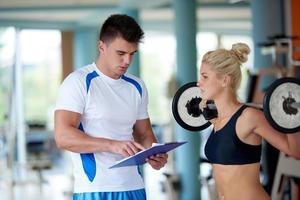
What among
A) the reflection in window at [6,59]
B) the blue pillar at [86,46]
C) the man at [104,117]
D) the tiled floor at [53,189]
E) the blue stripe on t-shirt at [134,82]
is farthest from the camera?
the blue pillar at [86,46]

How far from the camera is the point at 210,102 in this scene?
219 centimetres

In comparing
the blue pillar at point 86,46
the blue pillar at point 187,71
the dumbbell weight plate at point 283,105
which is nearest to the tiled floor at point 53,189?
the blue pillar at point 187,71

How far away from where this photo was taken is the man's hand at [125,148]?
187 centimetres

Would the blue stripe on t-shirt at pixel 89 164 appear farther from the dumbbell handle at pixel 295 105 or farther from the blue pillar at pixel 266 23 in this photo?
the blue pillar at pixel 266 23

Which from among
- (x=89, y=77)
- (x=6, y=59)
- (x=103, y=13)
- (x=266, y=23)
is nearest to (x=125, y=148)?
(x=89, y=77)

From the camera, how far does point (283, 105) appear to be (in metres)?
1.90

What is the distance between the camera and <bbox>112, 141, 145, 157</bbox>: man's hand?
1872 mm

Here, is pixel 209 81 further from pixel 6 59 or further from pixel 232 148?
pixel 6 59

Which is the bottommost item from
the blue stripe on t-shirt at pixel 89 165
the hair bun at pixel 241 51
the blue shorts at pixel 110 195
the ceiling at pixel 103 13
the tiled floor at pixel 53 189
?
the tiled floor at pixel 53 189

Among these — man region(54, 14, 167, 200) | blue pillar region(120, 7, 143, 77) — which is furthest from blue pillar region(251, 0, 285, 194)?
man region(54, 14, 167, 200)

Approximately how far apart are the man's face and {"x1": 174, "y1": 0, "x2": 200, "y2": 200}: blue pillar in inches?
157

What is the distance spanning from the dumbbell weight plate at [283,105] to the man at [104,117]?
0.45m

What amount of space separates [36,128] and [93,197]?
7904 mm

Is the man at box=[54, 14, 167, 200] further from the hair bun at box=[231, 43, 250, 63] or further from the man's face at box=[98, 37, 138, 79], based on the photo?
the hair bun at box=[231, 43, 250, 63]
